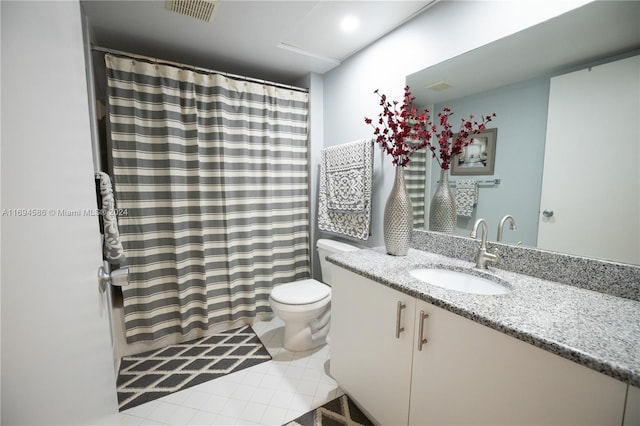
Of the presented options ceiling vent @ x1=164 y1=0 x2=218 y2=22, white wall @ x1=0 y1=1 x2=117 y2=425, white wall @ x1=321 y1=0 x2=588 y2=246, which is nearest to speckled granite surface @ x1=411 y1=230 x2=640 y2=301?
white wall @ x1=321 y1=0 x2=588 y2=246

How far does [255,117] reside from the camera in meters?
2.11

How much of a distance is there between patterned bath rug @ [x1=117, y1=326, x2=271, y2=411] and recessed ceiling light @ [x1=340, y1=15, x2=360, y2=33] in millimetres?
2186

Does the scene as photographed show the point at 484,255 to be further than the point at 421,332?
Yes

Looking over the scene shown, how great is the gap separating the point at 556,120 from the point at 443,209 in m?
0.61

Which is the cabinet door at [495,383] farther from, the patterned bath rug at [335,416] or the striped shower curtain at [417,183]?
the striped shower curtain at [417,183]

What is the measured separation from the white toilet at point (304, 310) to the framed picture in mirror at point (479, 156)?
3.10 feet

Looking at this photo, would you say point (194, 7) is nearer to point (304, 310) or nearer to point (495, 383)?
point (304, 310)

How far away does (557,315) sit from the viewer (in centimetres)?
79

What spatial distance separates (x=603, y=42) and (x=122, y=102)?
2370mm

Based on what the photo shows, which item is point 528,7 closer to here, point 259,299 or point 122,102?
point 122,102

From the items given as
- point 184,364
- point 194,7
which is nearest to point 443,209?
point 194,7

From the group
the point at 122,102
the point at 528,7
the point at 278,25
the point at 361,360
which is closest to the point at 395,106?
the point at 528,7

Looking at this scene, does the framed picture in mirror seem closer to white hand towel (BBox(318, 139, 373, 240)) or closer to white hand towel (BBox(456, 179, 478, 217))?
white hand towel (BBox(456, 179, 478, 217))

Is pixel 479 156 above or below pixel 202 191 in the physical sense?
above
